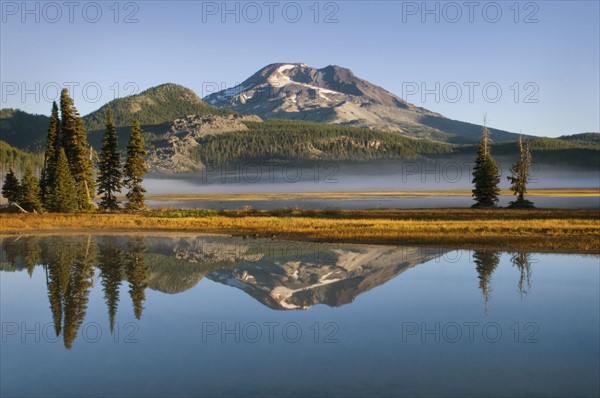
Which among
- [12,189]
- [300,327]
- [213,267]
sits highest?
[12,189]

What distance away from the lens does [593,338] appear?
17.0 meters

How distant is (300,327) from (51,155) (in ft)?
237

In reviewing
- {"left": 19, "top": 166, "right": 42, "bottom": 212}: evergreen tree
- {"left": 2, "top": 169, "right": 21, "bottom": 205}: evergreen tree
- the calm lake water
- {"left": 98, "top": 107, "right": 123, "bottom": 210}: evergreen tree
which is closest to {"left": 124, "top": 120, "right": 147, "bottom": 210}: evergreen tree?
{"left": 98, "top": 107, "right": 123, "bottom": 210}: evergreen tree

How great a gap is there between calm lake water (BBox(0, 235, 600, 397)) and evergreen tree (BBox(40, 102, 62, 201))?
49206mm

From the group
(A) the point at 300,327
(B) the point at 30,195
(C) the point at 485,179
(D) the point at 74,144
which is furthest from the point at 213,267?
(C) the point at 485,179

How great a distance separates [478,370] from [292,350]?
4.81m

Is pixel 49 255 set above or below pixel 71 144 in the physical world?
below

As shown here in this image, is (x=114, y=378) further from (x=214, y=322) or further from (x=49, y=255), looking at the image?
(x=49, y=255)

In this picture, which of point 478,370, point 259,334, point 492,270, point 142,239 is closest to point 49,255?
point 142,239

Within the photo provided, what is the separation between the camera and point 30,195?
2995 inches

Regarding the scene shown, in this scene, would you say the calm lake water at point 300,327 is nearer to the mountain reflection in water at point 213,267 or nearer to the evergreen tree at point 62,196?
the mountain reflection in water at point 213,267

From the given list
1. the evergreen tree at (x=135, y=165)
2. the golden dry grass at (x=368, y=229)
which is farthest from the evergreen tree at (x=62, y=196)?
the golden dry grass at (x=368, y=229)

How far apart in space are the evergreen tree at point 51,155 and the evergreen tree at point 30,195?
4.16 ft

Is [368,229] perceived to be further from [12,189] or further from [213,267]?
[12,189]
